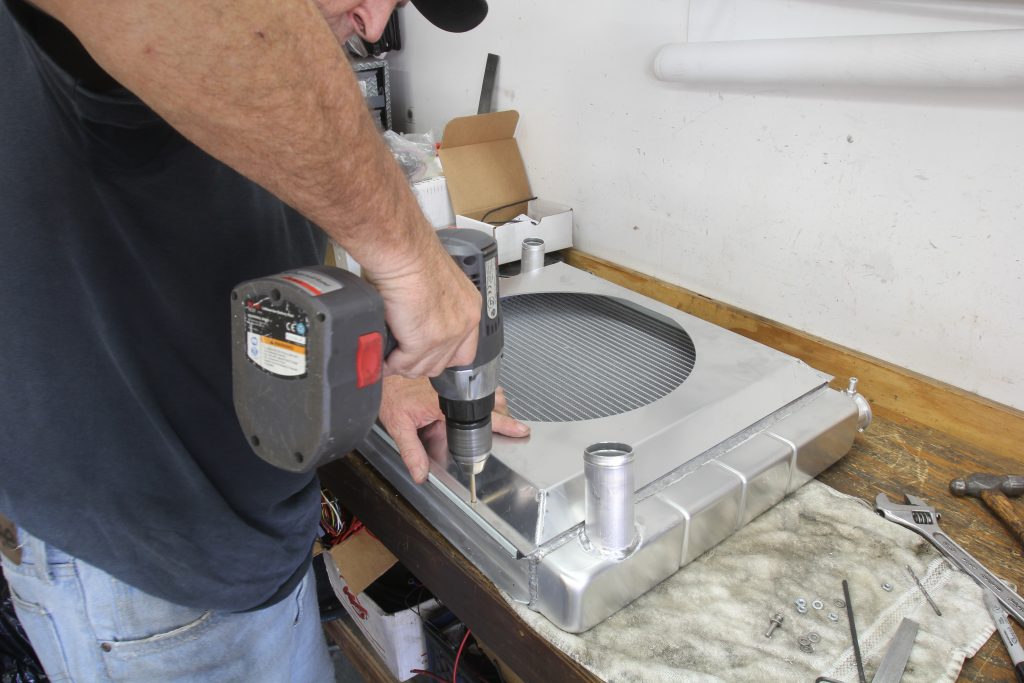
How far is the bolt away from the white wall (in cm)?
51

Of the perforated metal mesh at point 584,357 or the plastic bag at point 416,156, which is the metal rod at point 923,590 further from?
the plastic bag at point 416,156

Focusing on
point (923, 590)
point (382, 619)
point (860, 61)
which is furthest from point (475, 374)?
point (382, 619)

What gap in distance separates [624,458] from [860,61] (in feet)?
2.06

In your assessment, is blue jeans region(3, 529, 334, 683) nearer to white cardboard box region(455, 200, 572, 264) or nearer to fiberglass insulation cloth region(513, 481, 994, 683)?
fiberglass insulation cloth region(513, 481, 994, 683)

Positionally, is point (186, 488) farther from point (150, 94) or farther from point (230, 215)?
point (150, 94)

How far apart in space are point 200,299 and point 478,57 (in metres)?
1.13

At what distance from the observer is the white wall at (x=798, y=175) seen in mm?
888

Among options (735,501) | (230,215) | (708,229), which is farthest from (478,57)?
(735,501)

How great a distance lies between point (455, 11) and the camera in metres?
0.83

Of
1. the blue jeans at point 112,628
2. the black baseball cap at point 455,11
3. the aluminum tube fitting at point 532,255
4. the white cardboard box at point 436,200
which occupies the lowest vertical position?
the blue jeans at point 112,628

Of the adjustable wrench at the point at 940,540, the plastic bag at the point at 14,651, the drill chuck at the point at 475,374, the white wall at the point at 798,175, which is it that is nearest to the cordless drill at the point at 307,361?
the drill chuck at the point at 475,374

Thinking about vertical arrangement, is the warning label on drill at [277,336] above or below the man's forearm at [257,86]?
below

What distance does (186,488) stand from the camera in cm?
68

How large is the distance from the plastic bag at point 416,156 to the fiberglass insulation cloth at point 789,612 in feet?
3.23
